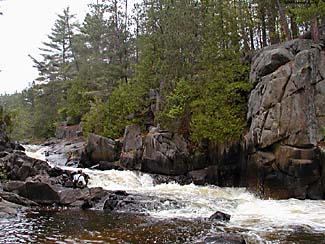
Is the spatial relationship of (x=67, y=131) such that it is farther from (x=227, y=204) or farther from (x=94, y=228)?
(x=94, y=228)

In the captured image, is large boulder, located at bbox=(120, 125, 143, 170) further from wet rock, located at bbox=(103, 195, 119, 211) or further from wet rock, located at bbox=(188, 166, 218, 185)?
wet rock, located at bbox=(103, 195, 119, 211)

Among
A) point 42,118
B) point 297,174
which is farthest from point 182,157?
point 42,118

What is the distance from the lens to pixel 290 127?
1736cm

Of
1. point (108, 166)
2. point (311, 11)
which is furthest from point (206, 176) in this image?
point (311, 11)

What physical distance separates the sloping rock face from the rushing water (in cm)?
109

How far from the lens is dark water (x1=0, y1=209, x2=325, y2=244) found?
1036 centimetres

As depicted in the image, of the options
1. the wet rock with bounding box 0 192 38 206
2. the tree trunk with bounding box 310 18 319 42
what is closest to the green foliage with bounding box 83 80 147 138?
the tree trunk with bounding box 310 18 319 42

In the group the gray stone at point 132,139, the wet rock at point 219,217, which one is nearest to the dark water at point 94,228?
the wet rock at point 219,217

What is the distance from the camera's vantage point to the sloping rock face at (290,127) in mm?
16844

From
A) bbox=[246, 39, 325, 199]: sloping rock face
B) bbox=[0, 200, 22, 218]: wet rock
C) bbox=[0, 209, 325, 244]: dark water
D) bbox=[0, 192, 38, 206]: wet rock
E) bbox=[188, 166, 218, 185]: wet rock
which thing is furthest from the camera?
bbox=[188, 166, 218, 185]: wet rock

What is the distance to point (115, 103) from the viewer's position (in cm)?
3058

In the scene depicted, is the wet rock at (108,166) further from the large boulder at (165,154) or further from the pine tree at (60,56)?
the pine tree at (60,56)

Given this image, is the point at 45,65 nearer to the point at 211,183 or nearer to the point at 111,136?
the point at 111,136

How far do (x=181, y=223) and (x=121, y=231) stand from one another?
2172 millimetres
